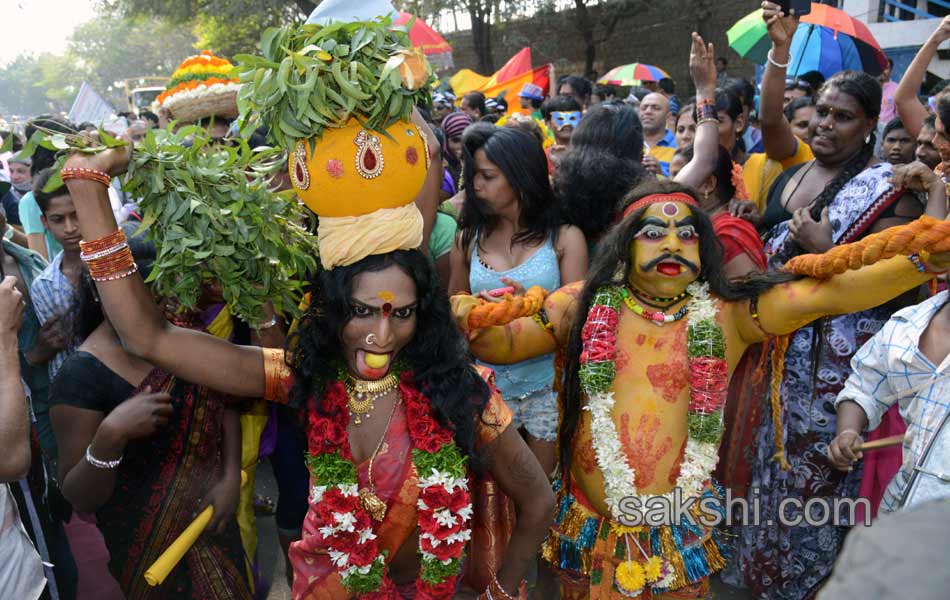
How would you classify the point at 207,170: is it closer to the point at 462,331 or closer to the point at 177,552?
the point at 462,331

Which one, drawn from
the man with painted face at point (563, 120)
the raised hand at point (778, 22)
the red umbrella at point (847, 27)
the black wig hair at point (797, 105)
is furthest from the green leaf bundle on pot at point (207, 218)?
the red umbrella at point (847, 27)

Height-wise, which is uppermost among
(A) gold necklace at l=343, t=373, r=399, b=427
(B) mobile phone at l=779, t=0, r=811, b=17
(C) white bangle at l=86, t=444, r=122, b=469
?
(B) mobile phone at l=779, t=0, r=811, b=17

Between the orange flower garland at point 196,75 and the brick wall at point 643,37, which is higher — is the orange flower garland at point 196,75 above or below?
above

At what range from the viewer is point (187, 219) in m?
2.02

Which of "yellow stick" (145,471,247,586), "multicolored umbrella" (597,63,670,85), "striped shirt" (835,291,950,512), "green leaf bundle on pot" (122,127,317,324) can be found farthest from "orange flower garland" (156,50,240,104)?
"multicolored umbrella" (597,63,670,85)

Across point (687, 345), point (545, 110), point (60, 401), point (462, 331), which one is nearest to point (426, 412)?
point (462, 331)

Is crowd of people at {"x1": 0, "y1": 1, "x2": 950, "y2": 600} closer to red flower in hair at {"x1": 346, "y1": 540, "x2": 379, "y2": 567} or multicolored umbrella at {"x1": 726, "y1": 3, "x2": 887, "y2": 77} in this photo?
red flower in hair at {"x1": 346, "y1": 540, "x2": 379, "y2": 567}

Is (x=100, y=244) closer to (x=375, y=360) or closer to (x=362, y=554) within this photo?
(x=375, y=360)

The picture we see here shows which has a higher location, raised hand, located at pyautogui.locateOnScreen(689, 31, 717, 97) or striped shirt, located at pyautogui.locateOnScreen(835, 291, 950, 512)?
raised hand, located at pyautogui.locateOnScreen(689, 31, 717, 97)

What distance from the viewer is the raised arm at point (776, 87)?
11.9 feet

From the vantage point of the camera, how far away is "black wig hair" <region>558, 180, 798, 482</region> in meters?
2.66

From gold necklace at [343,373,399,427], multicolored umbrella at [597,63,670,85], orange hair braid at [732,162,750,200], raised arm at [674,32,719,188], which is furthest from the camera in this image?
multicolored umbrella at [597,63,670,85]

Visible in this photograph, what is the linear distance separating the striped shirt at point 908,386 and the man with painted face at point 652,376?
316mm

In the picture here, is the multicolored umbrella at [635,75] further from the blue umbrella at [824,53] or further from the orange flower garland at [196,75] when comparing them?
the orange flower garland at [196,75]
